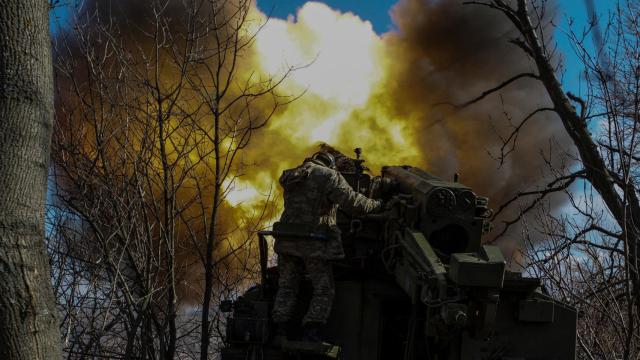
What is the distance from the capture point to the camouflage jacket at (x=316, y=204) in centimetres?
730

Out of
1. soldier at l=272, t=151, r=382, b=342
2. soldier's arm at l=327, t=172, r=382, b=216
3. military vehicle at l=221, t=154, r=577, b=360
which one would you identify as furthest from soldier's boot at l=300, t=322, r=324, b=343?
soldier's arm at l=327, t=172, r=382, b=216

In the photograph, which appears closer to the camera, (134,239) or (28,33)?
(28,33)

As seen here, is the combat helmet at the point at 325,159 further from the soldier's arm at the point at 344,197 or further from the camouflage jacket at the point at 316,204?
the soldier's arm at the point at 344,197

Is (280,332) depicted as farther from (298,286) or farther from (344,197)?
(344,197)

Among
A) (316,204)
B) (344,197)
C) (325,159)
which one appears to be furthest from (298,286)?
(325,159)

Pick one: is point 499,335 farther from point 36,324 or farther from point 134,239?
point 36,324

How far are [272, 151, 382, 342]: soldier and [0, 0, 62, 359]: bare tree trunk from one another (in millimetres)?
3852

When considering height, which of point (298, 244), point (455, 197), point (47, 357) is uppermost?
point (455, 197)

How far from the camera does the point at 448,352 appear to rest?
7160 millimetres

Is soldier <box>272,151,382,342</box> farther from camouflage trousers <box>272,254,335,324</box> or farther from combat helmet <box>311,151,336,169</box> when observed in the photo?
combat helmet <box>311,151,336,169</box>

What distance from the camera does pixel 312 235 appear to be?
730 centimetres

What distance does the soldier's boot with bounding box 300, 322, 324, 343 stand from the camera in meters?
7.08

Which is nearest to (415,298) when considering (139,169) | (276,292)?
(276,292)

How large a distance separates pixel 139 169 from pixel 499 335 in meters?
4.47
